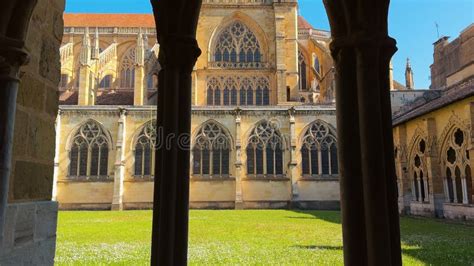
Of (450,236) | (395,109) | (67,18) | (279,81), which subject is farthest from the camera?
(67,18)

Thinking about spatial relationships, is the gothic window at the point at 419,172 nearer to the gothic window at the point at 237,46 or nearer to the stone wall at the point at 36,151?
the gothic window at the point at 237,46

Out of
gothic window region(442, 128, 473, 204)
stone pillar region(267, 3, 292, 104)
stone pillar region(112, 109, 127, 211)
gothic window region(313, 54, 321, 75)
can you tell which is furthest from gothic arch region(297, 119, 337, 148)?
gothic window region(313, 54, 321, 75)

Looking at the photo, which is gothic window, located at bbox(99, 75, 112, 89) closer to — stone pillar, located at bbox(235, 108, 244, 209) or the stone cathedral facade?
the stone cathedral facade

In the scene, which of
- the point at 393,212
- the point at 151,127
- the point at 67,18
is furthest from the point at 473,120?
the point at 67,18

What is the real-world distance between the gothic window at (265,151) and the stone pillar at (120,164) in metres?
7.27

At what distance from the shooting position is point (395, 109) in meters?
25.2

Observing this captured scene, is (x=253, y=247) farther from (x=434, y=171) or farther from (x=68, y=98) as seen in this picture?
(x=68, y=98)

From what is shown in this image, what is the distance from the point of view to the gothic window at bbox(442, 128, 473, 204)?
566 inches

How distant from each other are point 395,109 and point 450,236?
1695 centimetres

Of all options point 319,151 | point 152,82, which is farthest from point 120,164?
point 152,82

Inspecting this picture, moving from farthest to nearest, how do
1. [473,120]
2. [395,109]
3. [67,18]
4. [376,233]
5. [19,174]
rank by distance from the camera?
[67,18] < [395,109] < [473,120] < [19,174] < [376,233]

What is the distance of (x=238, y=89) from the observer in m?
29.1

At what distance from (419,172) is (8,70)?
1833 centimetres

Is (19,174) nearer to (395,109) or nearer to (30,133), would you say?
(30,133)
